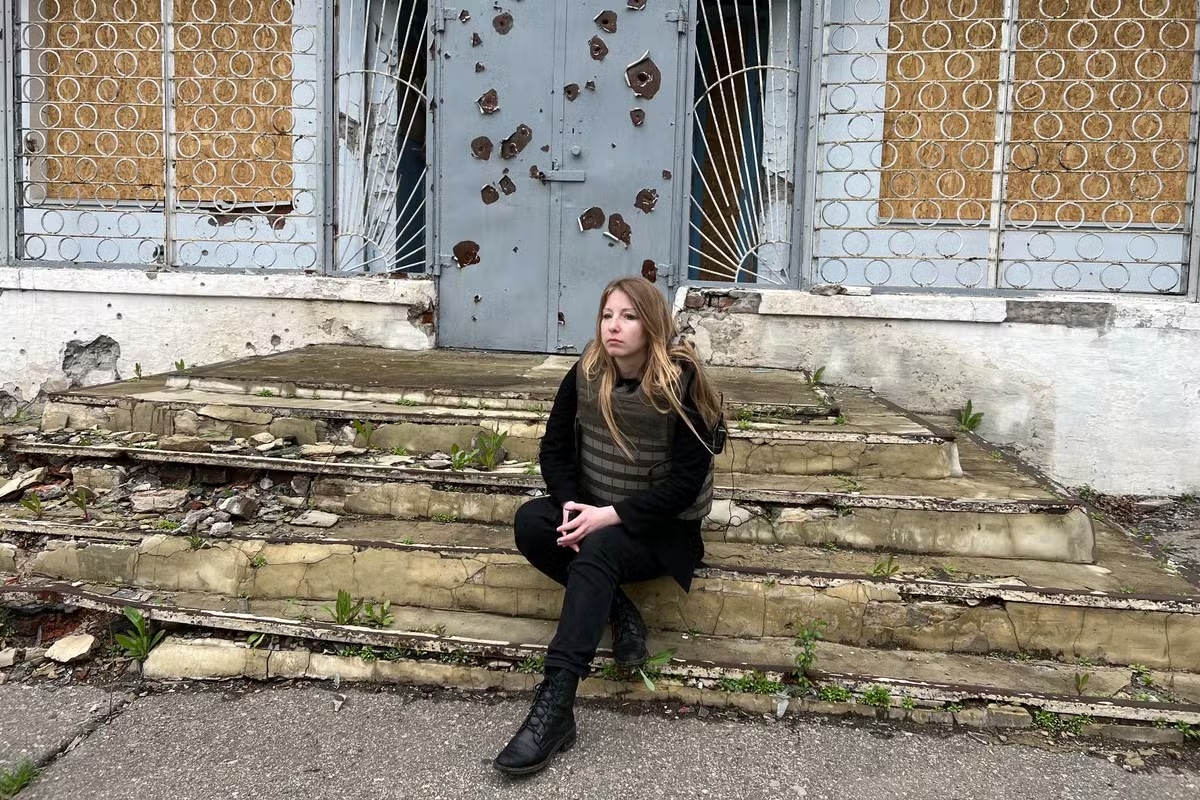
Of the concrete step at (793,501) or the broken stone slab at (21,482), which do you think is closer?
the concrete step at (793,501)

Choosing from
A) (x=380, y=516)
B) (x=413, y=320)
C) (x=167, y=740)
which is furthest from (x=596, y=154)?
(x=167, y=740)

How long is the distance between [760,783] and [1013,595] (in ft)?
3.57

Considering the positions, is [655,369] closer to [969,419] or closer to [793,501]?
[793,501]

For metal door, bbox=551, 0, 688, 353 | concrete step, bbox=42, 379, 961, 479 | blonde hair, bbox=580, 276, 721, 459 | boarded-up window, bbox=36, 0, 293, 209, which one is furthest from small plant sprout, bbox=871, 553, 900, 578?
boarded-up window, bbox=36, 0, 293, 209

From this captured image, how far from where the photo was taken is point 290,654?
273 centimetres

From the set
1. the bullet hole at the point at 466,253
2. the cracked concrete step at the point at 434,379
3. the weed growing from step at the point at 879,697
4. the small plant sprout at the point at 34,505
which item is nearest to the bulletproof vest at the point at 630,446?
the weed growing from step at the point at 879,697

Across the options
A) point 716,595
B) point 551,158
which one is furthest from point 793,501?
point 551,158

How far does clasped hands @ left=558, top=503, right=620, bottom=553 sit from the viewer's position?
2541 millimetres

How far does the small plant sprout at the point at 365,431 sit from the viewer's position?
375 centimetres

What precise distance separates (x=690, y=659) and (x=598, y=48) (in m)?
3.98

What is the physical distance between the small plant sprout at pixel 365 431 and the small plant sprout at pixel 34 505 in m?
1.20

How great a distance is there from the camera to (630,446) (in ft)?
8.76

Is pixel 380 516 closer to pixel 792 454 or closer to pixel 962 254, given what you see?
pixel 792 454

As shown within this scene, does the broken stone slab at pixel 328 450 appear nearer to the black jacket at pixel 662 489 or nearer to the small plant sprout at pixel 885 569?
the black jacket at pixel 662 489
